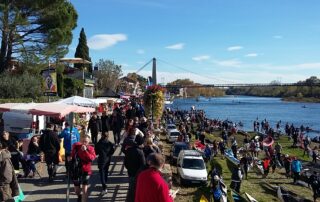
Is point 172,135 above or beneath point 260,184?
above

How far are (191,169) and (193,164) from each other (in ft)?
1.83

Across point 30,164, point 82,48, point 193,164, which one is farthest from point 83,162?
point 82,48

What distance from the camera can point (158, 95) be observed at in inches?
826

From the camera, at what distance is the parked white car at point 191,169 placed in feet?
51.7

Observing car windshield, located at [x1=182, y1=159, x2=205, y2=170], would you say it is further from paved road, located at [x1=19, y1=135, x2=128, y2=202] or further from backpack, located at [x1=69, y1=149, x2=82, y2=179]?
backpack, located at [x1=69, y1=149, x2=82, y2=179]

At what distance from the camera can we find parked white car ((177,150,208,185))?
15.8 m

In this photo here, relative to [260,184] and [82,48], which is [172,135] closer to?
[260,184]

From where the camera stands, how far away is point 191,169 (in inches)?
652

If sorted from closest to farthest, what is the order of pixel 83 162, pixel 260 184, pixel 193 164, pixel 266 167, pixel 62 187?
1. pixel 83 162
2. pixel 62 187
3. pixel 193 164
4. pixel 260 184
5. pixel 266 167

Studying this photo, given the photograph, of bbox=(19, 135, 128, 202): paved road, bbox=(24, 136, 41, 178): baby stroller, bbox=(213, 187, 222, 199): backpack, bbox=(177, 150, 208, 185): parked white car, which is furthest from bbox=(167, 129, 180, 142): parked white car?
bbox=(213, 187, 222, 199): backpack

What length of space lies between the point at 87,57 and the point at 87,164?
6247 centimetres

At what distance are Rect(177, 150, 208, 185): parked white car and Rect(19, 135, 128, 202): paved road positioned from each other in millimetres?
3393

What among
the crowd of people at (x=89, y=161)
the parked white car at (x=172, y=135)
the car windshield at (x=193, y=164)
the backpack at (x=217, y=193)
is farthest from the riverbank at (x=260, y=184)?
the crowd of people at (x=89, y=161)

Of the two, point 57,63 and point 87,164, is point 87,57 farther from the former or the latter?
point 87,164
